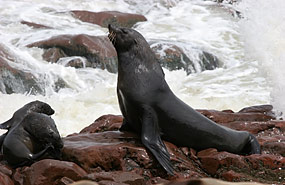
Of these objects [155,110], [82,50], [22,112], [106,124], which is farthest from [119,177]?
[82,50]

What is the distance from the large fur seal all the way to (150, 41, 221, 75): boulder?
1103 cm

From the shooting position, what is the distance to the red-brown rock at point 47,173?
4.31m

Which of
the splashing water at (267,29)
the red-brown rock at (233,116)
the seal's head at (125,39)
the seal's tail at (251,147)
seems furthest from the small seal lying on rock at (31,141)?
the splashing water at (267,29)

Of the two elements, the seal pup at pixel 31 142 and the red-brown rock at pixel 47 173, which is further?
the seal pup at pixel 31 142

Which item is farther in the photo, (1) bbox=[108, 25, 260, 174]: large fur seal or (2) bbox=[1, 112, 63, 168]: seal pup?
(1) bbox=[108, 25, 260, 174]: large fur seal

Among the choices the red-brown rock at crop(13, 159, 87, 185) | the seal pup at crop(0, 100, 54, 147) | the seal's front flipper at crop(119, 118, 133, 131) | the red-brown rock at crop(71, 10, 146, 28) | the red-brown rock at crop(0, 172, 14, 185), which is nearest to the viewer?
the red-brown rock at crop(0, 172, 14, 185)

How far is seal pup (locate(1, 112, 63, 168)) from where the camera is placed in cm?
465

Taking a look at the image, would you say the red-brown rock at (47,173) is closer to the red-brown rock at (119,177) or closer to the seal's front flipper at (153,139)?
the red-brown rock at (119,177)

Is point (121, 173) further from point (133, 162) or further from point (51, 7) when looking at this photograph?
point (51, 7)

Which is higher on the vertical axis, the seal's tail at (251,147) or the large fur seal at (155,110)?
the large fur seal at (155,110)

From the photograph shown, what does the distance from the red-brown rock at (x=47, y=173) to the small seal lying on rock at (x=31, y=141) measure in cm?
24

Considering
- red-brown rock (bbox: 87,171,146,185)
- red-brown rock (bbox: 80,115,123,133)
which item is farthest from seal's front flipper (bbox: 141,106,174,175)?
red-brown rock (bbox: 80,115,123,133)

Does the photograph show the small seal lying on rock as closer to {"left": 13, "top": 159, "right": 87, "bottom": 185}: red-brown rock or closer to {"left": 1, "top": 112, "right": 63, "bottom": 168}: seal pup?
{"left": 1, "top": 112, "right": 63, "bottom": 168}: seal pup

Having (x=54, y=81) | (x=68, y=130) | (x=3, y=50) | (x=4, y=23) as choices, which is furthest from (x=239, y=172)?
(x=4, y=23)
